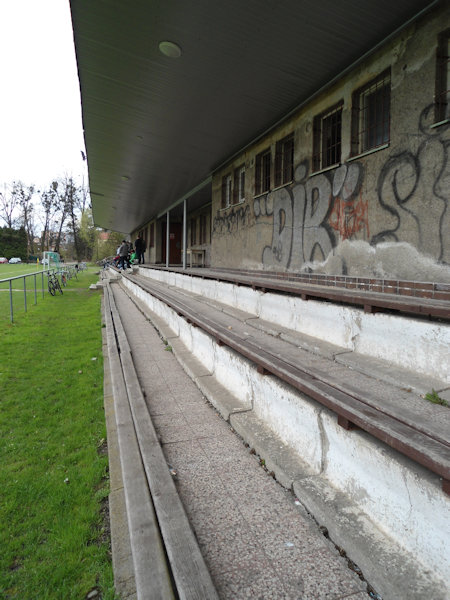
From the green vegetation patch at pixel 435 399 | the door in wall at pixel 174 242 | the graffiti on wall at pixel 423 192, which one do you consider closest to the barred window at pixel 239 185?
the graffiti on wall at pixel 423 192

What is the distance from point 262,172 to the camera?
31.7ft

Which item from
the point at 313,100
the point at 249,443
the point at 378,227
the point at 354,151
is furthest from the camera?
the point at 313,100

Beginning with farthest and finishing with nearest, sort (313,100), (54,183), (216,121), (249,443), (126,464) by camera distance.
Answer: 1. (54,183)
2. (216,121)
3. (313,100)
4. (249,443)
5. (126,464)

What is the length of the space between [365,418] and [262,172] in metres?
8.90

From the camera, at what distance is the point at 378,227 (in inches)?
220

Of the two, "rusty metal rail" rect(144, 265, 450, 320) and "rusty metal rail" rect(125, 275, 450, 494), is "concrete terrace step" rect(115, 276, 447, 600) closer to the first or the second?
"rusty metal rail" rect(125, 275, 450, 494)

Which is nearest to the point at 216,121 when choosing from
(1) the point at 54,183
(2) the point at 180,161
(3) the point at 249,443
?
(2) the point at 180,161

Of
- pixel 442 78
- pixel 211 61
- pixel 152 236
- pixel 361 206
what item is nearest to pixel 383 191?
pixel 361 206

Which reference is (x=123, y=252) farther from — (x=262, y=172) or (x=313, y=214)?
(x=313, y=214)

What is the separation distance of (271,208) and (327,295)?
18.9 feet

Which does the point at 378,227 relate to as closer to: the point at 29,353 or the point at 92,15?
the point at 92,15

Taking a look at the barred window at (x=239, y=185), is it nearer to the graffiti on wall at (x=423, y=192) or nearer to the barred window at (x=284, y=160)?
the barred window at (x=284, y=160)

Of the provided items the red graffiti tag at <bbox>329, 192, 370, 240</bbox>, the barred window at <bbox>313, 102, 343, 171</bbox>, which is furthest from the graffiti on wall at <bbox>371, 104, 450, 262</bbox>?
the barred window at <bbox>313, 102, 343, 171</bbox>

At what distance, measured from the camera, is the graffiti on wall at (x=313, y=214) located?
6.14 m
